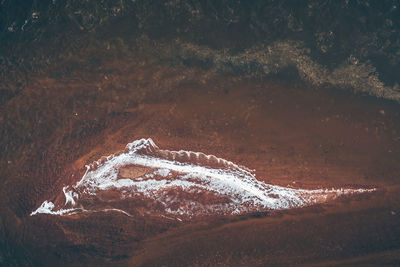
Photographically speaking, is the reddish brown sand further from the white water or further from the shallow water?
the white water

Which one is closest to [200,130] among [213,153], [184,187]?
[213,153]

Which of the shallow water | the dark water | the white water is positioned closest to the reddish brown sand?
the shallow water

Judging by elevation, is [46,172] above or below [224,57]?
below

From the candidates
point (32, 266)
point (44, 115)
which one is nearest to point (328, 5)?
point (44, 115)

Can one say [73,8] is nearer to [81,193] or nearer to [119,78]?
[119,78]

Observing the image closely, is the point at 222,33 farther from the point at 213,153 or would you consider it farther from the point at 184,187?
the point at 184,187

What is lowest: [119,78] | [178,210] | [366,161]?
[178,210]
